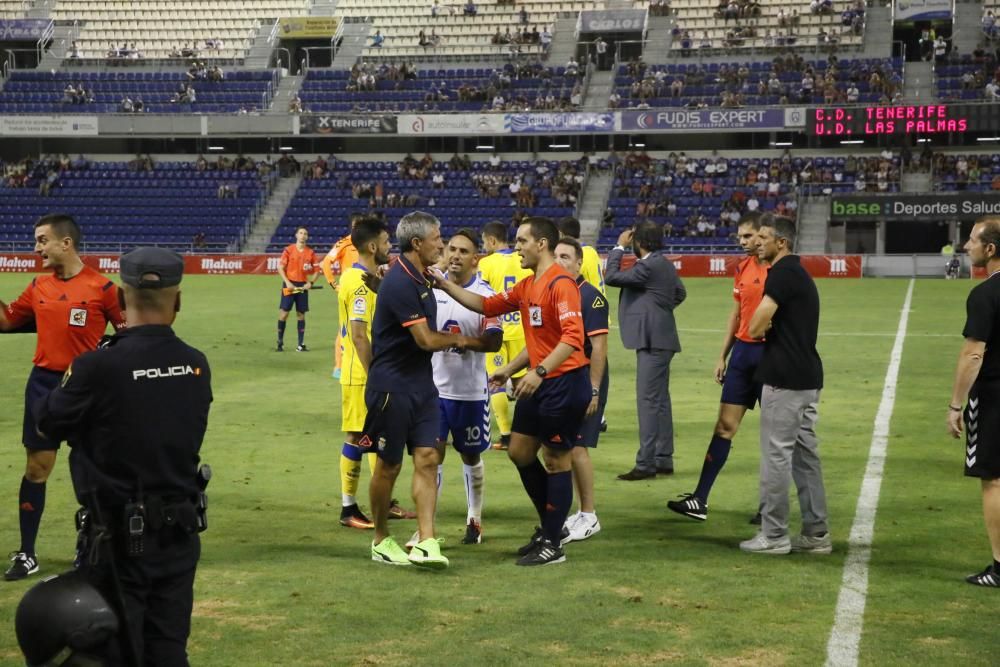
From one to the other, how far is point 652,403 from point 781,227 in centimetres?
307

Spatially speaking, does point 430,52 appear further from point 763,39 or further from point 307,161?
point 763,39

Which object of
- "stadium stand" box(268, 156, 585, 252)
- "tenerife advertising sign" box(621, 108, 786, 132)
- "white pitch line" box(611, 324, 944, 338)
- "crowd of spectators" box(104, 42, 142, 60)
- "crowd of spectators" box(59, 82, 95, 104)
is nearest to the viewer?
"white pitch line" box(611, 324, 944, 338)

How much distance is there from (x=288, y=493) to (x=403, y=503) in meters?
1.05

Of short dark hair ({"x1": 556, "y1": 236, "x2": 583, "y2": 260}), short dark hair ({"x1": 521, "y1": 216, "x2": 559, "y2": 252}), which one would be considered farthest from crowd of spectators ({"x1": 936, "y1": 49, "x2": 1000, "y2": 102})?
short dark hair ({"x1": 521, "y1": 216, "x2": 559, "y2": 252})

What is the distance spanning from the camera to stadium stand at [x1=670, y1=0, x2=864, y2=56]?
5838 cm

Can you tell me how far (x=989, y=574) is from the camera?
A: 769cm

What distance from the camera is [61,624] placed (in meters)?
4.28

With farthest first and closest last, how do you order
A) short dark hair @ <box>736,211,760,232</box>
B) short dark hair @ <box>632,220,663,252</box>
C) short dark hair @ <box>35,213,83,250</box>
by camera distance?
short dark hair @ <box>632,220,663,252</box> → short dark hair @ <box>736,211,760,232</box> → short dark hair @ <box>35,213,83,250</box>

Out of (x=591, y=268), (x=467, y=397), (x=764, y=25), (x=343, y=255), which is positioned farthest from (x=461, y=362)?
(x=764, y=25)

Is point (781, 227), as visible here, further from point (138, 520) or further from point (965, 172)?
point (965, 172)

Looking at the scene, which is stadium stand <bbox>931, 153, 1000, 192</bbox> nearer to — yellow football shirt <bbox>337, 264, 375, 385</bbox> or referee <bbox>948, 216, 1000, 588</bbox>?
yellow football shirt <bbox>337, 264, 375, 385</bbox>

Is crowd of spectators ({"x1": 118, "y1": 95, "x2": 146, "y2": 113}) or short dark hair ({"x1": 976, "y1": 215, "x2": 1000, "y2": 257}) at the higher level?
crowd of spectators ({"x1": 118, "y1": 95, "x2": 146, "y2": 113})

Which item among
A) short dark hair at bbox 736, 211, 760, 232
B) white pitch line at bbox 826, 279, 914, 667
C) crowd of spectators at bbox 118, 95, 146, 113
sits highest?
crowd of spectators at bbox 118, 95, 146, 113

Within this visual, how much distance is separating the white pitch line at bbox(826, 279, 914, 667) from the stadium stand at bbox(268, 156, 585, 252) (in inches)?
1563
